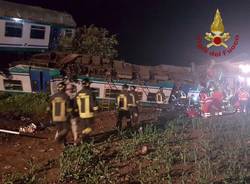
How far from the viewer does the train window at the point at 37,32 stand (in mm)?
24844

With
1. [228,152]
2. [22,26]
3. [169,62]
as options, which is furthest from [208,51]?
[228,152]

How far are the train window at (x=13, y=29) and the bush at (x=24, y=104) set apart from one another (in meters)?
4.46

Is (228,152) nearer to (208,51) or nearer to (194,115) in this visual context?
(194,115)

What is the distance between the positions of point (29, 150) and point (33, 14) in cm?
1503

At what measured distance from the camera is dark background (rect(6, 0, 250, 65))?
46.6 m

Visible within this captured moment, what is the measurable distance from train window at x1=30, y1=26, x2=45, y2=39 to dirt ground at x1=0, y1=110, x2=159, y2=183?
10.7 m

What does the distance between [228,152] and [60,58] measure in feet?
42.5

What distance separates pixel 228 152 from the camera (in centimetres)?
1109

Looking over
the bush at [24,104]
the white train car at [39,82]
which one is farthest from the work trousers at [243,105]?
the bush at [24,104]

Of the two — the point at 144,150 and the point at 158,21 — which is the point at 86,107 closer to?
the point at 144,150

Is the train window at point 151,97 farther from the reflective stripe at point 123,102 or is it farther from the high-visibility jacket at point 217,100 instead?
the reflective stripe at point 123,102

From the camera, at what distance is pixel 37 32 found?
25250mm

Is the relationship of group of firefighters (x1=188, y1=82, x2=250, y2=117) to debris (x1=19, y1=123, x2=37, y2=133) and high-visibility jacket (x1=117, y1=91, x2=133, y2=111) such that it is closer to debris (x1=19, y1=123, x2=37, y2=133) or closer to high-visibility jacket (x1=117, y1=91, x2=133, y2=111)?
high-visibility jacket (x1=117, y1=91, x2=133, y2=111)

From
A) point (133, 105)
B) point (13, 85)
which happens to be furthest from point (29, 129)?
point (13, 85)
